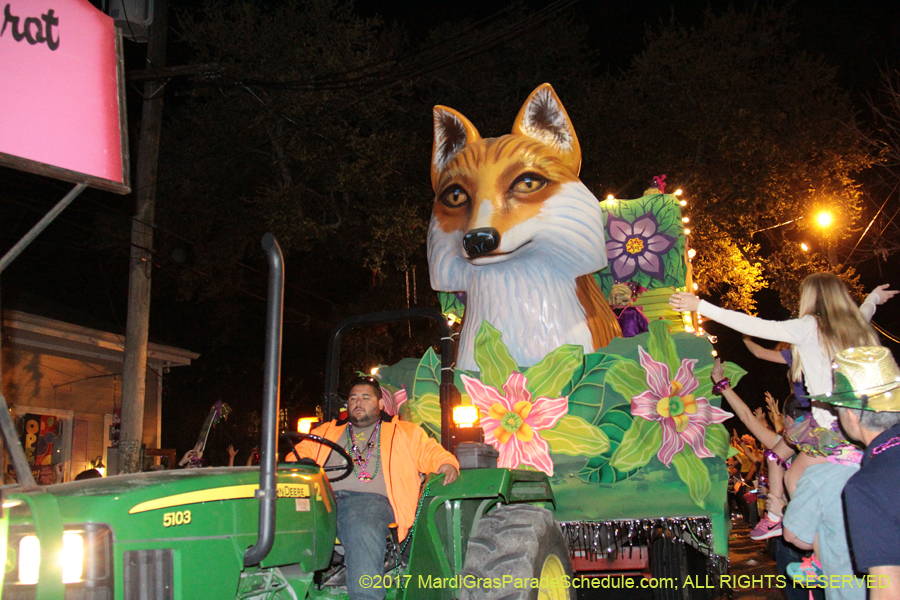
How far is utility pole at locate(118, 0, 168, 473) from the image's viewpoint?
387 inches

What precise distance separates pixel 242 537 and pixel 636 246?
4984 mm

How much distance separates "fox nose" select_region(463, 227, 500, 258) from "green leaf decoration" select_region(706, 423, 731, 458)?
7.08 ft

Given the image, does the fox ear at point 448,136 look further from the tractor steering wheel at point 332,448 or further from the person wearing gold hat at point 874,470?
the person wearing gold hat at point 874,470

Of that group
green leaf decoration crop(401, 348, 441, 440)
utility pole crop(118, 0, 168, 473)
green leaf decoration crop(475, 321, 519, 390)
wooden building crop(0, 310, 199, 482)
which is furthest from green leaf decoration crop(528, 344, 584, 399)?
wooden building crop(0, 310, 199, 482)

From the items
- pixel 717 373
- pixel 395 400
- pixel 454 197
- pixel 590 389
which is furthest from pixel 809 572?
pixel 454 197

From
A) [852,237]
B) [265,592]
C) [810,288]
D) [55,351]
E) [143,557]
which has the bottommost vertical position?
[265,592]

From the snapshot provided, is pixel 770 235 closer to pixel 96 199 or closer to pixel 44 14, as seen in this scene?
pixel 96 199

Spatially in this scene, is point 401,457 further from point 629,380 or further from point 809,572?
point 629,380

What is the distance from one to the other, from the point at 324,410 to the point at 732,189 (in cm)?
1174

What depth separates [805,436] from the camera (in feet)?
13.2

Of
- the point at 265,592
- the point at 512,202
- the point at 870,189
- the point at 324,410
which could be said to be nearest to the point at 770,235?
the point at 870,189

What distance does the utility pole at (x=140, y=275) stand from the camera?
32.2 ft

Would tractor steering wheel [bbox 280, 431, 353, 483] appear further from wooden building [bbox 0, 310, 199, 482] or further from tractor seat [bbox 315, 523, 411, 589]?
wooden building [bbox 0, 310, 199, 482]

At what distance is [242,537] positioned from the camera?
3.24 metres
